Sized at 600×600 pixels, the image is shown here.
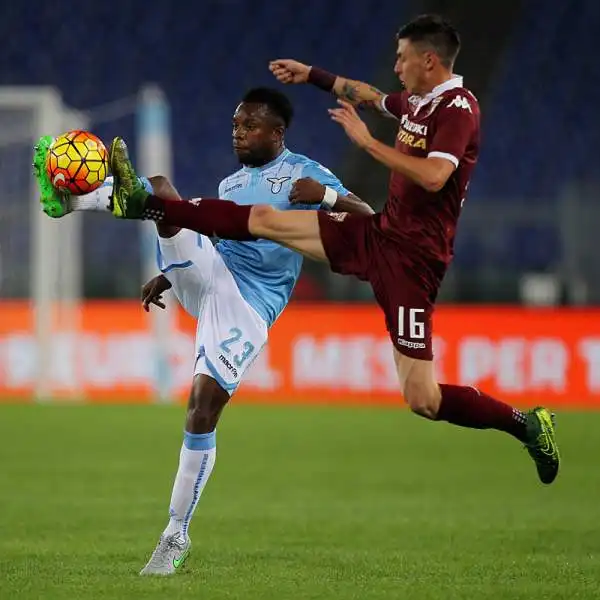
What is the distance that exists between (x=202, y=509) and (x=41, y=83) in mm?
16216

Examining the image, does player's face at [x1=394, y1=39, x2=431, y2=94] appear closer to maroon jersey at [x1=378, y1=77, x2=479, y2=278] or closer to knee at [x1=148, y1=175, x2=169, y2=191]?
maroon jersey at [x1=378, y1=77, x2=479, y2=278]

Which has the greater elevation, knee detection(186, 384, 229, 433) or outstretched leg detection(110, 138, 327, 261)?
outstretched leg detection(110, 138, 327, 261)

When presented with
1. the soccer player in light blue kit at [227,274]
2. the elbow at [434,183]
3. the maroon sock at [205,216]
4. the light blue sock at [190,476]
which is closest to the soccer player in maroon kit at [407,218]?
the maroon sock at [205,216]

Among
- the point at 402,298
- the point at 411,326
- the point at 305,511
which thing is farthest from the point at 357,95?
the point at 305,511

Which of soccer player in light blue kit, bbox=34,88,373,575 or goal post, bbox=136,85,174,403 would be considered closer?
soccer player in light blue kit, bbox=34,88,373,575

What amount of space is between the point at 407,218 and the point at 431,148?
1.15ft

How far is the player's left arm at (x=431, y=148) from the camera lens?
5.58m

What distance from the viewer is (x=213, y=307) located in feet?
21.4

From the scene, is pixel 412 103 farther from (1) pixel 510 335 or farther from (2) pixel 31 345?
(2) pixel 31 345

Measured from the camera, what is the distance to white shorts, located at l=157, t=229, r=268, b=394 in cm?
631

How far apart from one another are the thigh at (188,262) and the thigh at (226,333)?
0.06 m

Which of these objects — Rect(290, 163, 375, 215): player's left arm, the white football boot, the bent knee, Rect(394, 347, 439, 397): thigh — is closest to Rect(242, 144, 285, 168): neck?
Rect(290, 163, 375, 215): player's left arm

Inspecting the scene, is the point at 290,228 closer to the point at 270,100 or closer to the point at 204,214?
the point at 204,214

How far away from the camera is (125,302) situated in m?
18.4
